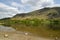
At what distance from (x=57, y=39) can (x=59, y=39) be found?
29cm

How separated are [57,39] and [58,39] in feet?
0.55

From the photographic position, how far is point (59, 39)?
24.2m

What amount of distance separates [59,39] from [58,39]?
0.16m

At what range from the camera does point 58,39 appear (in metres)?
24.1

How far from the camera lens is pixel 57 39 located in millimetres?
24219
